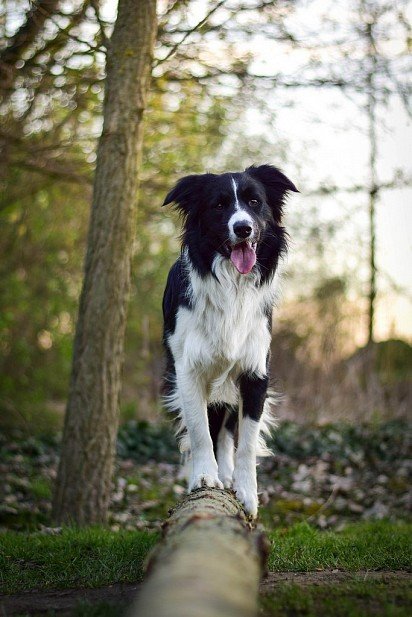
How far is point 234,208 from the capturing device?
4.79 meters

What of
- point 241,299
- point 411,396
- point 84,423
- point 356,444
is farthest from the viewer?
point 411,396

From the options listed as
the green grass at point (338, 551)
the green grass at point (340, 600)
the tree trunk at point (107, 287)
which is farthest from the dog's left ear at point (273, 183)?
the green grass at point (340, 600)

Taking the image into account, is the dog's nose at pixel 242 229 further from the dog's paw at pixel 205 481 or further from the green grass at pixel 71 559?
the green grass at pixel 71 559

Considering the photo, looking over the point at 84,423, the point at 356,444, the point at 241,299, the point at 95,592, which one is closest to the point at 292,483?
the point at 356,444

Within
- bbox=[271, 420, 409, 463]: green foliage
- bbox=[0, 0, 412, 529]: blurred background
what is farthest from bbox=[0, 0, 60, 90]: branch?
bbox=[271, 420, 409, 463]: green foliage

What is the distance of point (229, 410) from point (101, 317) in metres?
1.50

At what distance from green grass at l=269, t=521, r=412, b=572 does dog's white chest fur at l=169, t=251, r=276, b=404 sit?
1.19 meters

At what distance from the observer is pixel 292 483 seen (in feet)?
29.8

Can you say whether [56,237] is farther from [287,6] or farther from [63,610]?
[63,610]

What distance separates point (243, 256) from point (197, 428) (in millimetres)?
1207

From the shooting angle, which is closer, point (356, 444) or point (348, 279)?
point (356, 444)

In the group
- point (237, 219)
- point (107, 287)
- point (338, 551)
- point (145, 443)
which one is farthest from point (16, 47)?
point (338, 551)

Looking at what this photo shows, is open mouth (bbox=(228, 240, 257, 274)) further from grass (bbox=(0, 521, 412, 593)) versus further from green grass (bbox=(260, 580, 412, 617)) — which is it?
green grass (bbox=(260, 580, 412, 617))

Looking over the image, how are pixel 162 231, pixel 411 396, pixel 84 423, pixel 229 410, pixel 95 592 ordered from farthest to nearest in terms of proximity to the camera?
pixel 162 231 → pixel 411 396 → pixel 84 423 → pixel 229 410 → pixel 95 592
